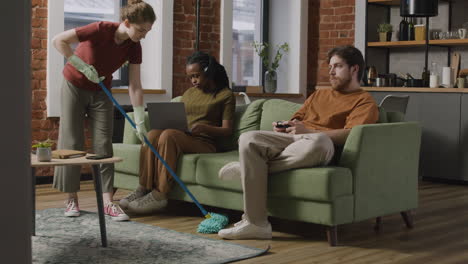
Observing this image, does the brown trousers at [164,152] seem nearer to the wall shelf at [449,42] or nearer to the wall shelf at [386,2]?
the wall shelf at [449,42]

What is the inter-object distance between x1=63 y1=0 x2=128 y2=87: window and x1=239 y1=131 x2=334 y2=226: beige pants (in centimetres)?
298

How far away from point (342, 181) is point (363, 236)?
0.47 metres

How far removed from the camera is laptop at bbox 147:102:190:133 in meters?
3.94

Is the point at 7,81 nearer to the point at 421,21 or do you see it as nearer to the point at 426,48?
the point at 426,48

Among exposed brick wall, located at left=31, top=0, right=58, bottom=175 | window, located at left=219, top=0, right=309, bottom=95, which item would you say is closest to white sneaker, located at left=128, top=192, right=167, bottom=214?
exposed brick wall, located at left=31, top=0, right=58, bottom=175

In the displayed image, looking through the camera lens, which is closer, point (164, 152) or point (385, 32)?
point (164, 152)

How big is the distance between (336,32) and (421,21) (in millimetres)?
976

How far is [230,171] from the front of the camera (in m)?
3.39

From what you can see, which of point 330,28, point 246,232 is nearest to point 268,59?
point 330,28

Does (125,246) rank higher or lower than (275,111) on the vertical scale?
lower

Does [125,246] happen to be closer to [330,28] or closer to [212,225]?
[212,225]

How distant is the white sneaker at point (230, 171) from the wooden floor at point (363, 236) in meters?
0.32

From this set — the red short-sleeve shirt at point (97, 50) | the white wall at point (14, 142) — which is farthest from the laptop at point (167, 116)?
the white wall at point (14, 142)

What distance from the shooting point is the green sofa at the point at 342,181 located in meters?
3.13
